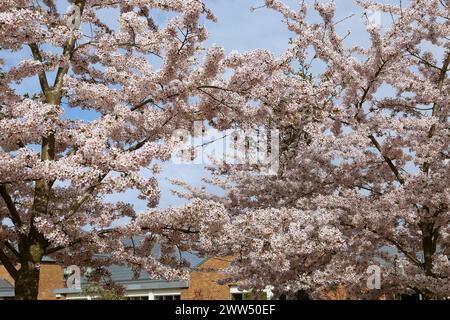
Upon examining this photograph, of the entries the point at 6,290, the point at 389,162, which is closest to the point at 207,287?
the point at 6,290

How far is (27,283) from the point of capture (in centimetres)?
870

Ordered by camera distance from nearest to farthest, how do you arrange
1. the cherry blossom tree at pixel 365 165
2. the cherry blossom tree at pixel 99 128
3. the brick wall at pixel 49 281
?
the cherry blossom tree at pixel 99 128 < the cherry blossom tree at pixel 365 165 < the brick wall at pixel 49 281

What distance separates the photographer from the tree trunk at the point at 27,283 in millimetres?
8680

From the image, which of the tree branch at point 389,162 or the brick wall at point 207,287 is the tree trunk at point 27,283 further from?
the brick wall at point 207,287

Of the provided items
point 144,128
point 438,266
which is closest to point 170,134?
point 144,128

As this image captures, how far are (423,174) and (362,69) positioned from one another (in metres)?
2.73

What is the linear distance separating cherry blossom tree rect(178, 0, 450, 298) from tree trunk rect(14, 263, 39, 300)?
10.0 ft

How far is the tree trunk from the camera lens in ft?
28.5

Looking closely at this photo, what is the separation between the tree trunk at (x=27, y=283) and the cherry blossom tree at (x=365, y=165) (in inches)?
121

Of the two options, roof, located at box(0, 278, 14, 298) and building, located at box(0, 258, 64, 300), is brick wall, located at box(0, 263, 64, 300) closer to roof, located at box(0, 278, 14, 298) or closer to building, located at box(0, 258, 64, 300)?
building, located at box(0, 258, 64, 300)

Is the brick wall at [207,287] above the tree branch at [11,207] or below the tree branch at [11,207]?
below

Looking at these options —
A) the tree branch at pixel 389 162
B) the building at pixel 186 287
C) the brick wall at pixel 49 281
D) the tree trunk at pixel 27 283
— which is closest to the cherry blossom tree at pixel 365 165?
the tree branch at pixel 389 162

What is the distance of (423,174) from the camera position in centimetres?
1118

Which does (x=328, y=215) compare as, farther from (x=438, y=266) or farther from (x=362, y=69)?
(x=362, y=69)
